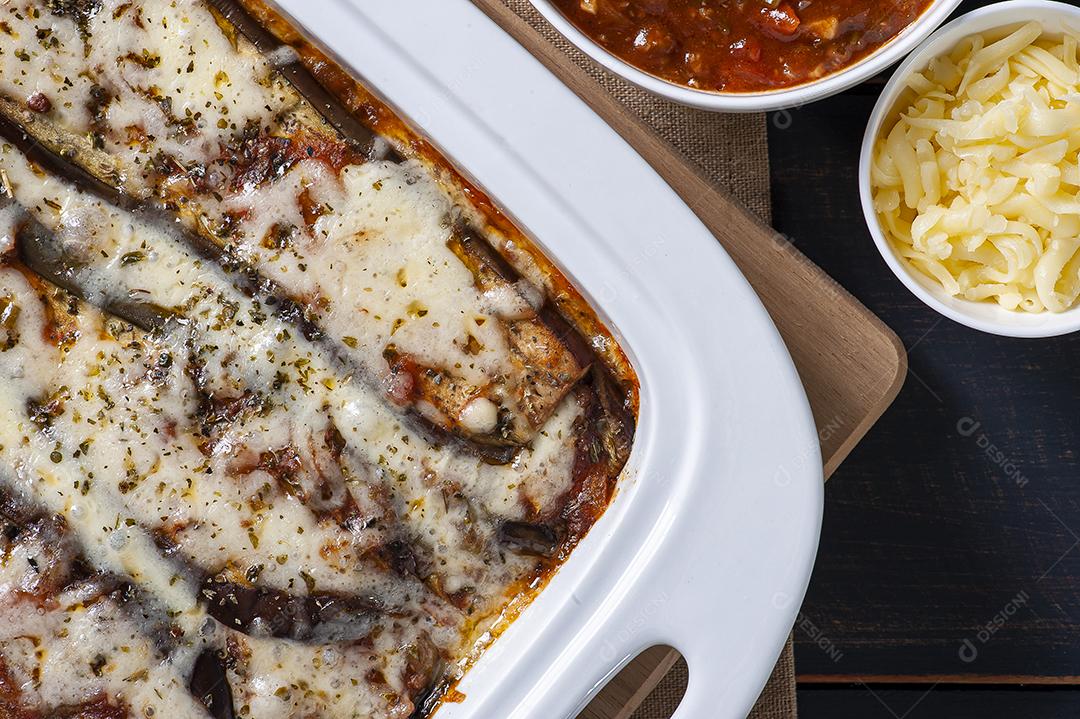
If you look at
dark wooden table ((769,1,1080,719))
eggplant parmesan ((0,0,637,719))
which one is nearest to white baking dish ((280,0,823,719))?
eggplant parmesan ((0,0,637,719))

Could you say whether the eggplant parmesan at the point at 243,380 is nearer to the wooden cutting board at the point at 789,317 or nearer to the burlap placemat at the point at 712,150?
the wooden cutting board at the point at 789,317

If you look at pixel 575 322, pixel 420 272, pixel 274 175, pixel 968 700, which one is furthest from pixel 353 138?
pixel 968 700

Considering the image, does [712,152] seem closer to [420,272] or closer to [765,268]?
[765,268]

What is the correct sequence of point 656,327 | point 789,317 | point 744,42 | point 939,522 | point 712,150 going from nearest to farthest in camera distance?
1. point 656,327
2. point 744,42
3. point 789,317
4. point 712,150
5. point 939,522

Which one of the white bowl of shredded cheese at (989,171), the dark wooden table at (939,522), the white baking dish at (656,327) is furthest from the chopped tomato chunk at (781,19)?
the dark wooden table at (939,522)

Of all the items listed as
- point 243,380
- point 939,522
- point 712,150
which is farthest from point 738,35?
point 939,522

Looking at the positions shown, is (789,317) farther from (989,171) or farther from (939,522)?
(939,522)

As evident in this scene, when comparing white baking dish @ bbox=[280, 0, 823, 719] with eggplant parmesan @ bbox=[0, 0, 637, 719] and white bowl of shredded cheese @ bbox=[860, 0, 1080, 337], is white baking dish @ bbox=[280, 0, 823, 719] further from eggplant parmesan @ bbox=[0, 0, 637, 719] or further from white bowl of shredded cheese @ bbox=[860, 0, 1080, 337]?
white bowl of shredded cheese @ bbox=[860, 0, 1080, 337]
